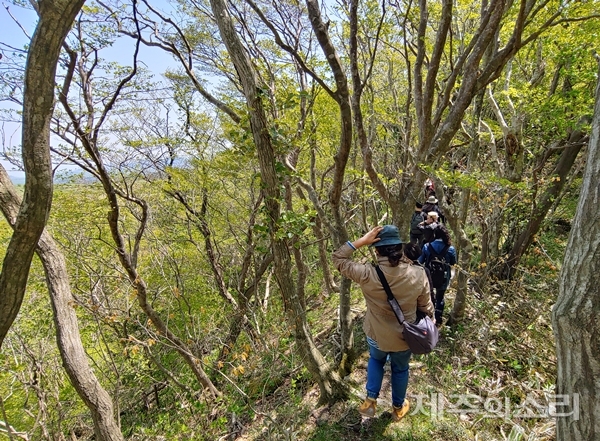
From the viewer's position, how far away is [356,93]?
3.20 metres

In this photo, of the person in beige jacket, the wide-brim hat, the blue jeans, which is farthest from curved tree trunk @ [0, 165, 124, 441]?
the wide-brim hat

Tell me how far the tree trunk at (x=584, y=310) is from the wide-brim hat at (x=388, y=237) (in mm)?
1230

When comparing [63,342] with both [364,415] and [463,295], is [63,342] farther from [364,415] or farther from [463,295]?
[463,295]

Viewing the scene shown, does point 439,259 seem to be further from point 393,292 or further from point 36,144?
point 36,144

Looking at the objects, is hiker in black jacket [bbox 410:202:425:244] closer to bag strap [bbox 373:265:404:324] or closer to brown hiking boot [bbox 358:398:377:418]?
bag strap [bbox 373:265:404:324]

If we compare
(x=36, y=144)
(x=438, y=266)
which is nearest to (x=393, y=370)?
(x=438, y=266)

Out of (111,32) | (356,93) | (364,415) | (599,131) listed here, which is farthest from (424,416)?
(111,32)

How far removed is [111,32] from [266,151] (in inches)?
168

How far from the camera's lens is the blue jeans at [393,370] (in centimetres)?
281

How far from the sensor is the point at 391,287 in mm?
2582

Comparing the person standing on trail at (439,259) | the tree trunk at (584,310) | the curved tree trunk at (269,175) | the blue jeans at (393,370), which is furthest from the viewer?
the person standing on trail at (439,259)

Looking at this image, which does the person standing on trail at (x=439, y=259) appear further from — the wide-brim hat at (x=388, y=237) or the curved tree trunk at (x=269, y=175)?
the curved tree trunk at (x=269, y=175)

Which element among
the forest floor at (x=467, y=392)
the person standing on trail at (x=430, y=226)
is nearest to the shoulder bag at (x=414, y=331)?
the forest floor at (x=467, y=392)

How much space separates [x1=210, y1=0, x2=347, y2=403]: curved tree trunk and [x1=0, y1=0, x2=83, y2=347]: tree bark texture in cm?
123
